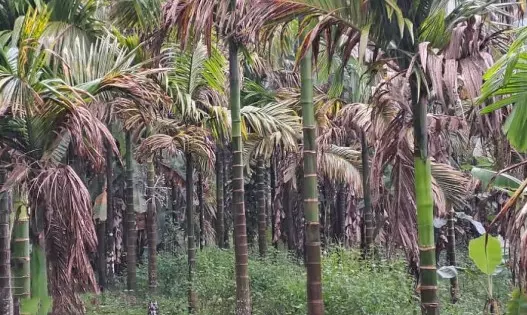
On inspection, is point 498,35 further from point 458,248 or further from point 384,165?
point 458,248

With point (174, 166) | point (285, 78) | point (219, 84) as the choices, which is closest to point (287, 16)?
point (219, 84)

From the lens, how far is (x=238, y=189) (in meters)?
7.93

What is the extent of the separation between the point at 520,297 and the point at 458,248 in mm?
13642

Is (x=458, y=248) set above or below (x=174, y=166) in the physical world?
below

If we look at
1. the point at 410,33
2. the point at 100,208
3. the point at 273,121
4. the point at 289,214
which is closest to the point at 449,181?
the point at 273,121

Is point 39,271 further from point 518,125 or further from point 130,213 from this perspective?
point 130,213

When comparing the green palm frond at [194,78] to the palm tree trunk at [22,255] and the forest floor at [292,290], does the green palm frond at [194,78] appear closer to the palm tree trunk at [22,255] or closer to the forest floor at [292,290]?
the forest floor at [292,290]

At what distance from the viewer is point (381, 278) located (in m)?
8.95

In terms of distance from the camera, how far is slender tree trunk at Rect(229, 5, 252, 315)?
303 inches

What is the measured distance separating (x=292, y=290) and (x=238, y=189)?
7.67 ft

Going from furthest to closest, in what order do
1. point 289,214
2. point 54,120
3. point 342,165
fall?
point 289,214 → point 342,165 → point 54,120

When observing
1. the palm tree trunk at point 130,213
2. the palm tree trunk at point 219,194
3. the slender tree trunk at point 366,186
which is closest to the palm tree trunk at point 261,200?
the palm tree trunk at point 219,194

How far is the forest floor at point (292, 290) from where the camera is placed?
8.49 metres

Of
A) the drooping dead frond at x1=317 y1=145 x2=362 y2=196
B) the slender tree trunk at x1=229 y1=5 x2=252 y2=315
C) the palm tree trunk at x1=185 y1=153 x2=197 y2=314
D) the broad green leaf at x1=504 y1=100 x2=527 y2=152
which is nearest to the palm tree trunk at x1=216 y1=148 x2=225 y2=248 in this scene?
the drooping dead frond at x1=317 y1=145 x2=362 y2=196
